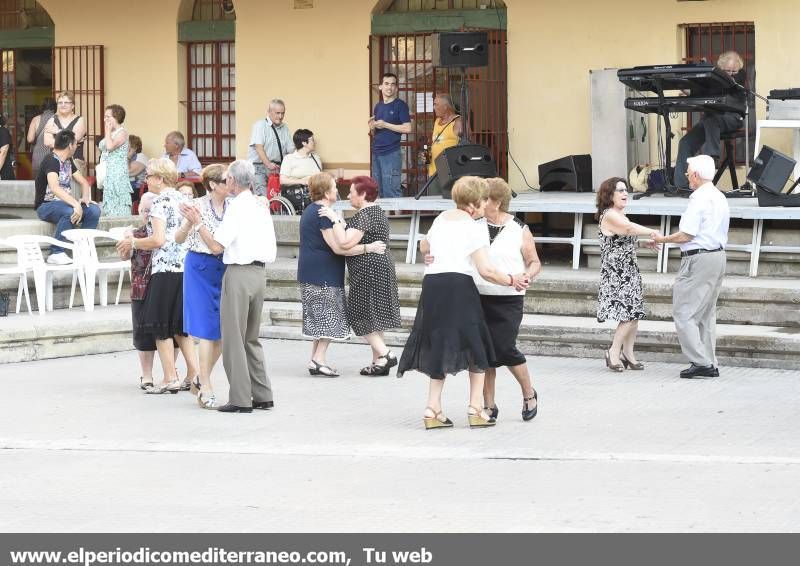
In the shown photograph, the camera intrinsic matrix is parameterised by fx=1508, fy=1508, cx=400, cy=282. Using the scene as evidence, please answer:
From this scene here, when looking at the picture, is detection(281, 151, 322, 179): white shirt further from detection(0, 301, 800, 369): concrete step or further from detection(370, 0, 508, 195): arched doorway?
detection(0, 301, 800, 369): concrete step

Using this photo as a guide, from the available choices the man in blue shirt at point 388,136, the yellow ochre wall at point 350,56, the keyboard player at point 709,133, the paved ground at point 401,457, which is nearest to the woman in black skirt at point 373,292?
the paved ground at point 401,457

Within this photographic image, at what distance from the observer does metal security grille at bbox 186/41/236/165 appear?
19828 mm

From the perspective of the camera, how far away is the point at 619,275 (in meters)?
11.7

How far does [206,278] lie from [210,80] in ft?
33.3

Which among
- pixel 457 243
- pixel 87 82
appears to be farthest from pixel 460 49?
pixel 457 243

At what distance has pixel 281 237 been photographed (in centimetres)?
1611

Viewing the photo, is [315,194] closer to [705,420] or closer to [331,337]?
[331,337]

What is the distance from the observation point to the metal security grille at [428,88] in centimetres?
1795

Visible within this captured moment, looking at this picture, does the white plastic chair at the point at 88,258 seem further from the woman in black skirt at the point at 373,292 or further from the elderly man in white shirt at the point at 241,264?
the elderly man in white shirt at the point at 241,264

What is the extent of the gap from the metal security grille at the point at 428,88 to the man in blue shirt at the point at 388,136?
101 cm
